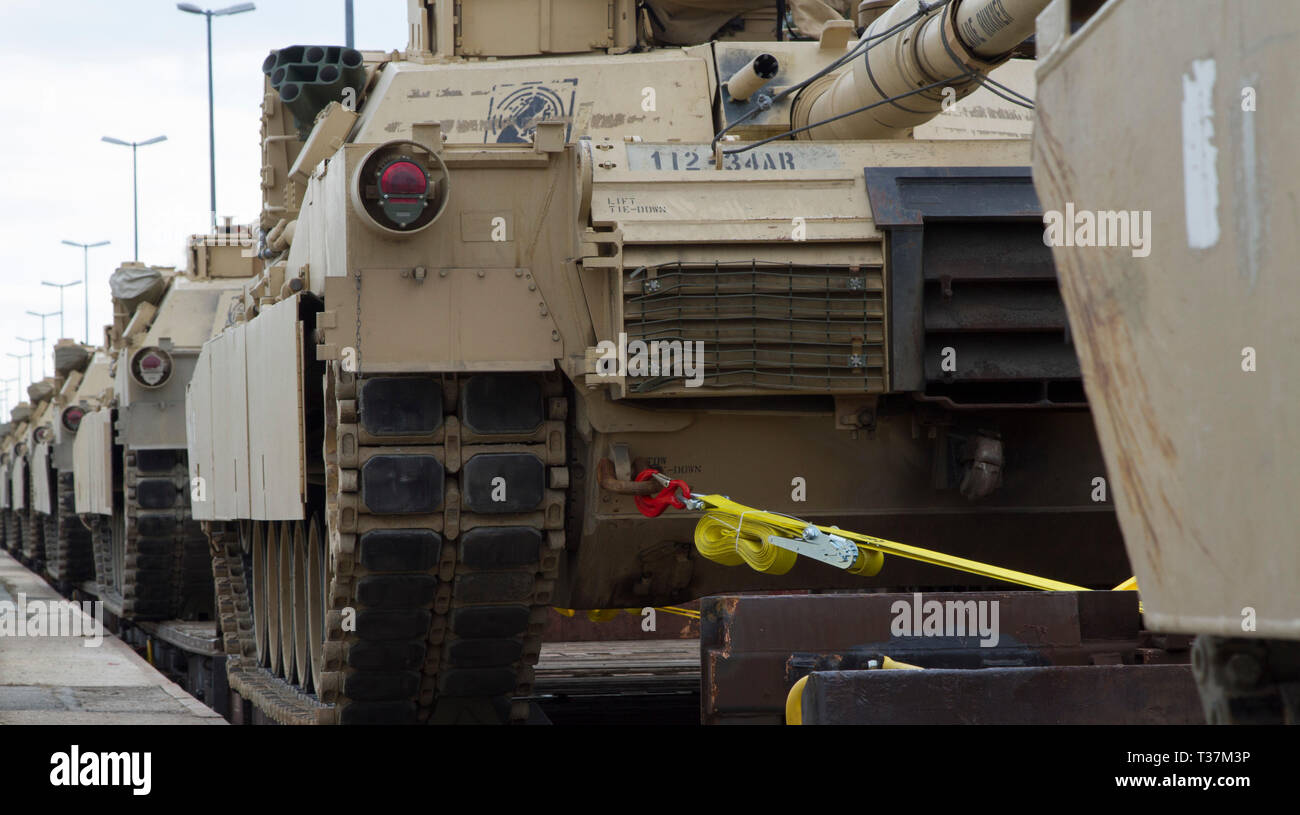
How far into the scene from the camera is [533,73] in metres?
7.45

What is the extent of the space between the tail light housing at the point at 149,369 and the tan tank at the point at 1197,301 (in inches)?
466

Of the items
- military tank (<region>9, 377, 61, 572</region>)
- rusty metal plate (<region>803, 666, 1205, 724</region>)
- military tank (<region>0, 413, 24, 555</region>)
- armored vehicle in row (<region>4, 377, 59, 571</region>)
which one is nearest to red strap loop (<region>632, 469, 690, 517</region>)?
rusty metal plate (<region>803, 666, 1205, 724</region>)

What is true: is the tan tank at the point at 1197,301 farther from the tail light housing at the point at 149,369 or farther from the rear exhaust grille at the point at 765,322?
the tail light housing at the point at 149,369

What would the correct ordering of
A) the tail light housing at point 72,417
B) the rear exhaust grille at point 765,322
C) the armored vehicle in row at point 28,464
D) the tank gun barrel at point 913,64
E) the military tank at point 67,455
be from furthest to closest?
1. the armored vehicle in row at point 28,464
2. the military tank at point 67,455
3. the tail light housing at point 72,417
4. the rear exhaust grille at point 765,322
5. the tank gun barrel at point 913,64

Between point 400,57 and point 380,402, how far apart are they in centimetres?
313

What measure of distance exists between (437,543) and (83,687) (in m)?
3.49

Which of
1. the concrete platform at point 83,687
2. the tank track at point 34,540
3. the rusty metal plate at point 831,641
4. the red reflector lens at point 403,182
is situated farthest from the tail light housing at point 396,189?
the tank track at point 34,540

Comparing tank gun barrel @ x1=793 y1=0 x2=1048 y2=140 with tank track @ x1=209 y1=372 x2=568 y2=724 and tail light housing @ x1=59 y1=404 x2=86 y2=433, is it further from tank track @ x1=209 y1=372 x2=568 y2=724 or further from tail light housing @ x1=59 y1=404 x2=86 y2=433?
tail light housing @ x1=59 y1=404 x2=86 y2=433

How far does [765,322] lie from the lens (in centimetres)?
556

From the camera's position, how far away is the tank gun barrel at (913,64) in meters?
4.60

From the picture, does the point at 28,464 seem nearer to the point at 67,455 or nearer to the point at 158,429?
the point at 67,455

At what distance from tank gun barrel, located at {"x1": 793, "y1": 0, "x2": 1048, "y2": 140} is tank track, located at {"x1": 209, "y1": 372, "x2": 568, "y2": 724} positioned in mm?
1457

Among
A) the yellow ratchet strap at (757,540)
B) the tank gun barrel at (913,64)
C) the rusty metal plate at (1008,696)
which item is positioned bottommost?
the rusty metal plate at (1008,696)

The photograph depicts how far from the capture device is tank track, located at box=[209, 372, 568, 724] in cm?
568
